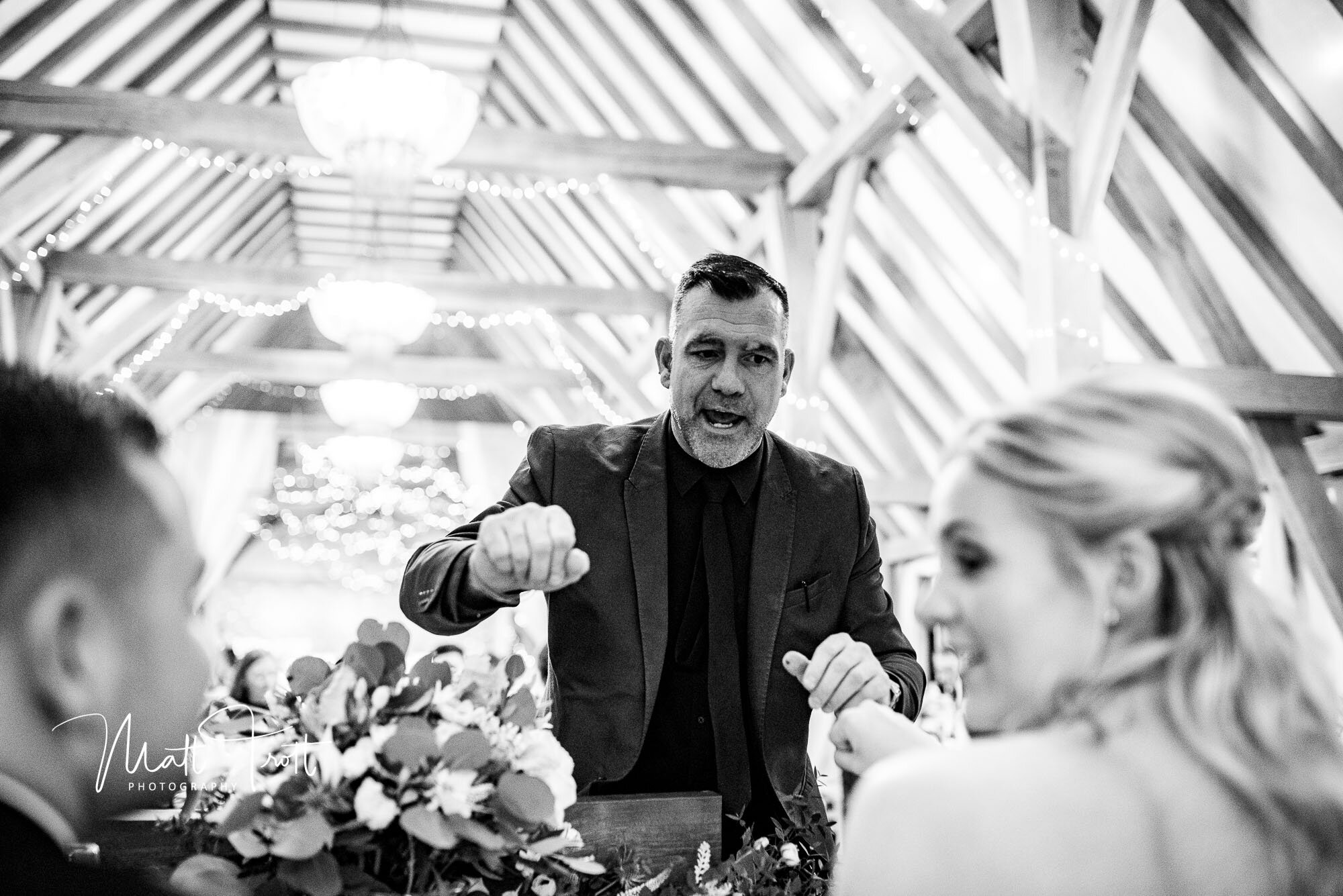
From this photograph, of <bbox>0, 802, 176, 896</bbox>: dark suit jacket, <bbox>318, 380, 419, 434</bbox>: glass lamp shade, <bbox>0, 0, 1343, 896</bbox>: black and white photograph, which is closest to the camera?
<bbox>0, 802, 176, 896</bbox>: dark suit jacket

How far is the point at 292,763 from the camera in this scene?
1119 mm

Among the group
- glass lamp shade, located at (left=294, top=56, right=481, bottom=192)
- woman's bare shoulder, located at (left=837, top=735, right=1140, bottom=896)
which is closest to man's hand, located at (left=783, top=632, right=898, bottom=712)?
woman's bare shoulder, located at (left=837, top=735, right=1140, bottom=896)

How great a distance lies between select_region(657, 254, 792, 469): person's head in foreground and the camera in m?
1.95

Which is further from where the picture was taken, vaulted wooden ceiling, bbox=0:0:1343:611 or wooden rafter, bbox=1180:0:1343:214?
vaulted wooden ceiling, bbox=0:0:1343:611

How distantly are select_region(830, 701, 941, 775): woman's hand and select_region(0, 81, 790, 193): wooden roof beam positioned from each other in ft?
19.9

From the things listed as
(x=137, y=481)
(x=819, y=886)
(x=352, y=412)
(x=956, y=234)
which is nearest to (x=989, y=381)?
(x=956, y=234)

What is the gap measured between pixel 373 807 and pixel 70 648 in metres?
0.41

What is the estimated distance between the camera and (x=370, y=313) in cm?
741

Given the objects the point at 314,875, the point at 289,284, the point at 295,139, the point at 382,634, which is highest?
the point at 289,284

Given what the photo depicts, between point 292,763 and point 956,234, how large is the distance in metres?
5.79

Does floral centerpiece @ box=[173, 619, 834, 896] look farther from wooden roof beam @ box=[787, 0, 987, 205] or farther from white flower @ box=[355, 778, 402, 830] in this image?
wooden roof beam @ box=[787, 0, 987, 205]

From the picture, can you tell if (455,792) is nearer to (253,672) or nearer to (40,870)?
(40,870)

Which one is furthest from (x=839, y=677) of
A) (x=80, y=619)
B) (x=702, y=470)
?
(x=80, y=619)

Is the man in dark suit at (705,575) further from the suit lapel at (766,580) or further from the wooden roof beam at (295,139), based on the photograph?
the wooden roof beam at (295,139)
